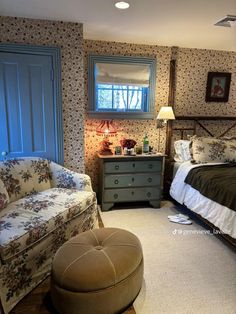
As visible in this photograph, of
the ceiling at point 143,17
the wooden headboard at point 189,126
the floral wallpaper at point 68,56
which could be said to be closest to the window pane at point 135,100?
Result: the wooden headboard at point 189,126

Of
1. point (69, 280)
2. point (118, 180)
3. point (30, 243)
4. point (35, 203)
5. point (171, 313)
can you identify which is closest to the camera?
point (69, 280)

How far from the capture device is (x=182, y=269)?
2.16m

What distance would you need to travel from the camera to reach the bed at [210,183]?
95.1 inches

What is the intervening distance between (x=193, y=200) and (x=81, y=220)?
1434 millimetres

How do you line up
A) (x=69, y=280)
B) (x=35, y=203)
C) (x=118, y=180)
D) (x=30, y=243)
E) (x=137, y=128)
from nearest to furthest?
(x=69, y=280) < (x=30, y=243) < (x=35, y=203) < (x=118, y=180) < (x=137, y=128)

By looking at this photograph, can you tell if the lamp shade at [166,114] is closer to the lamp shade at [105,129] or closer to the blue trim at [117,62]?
the blue trim at [117,62]

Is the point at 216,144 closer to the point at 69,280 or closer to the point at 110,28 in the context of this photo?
the point at 110,28

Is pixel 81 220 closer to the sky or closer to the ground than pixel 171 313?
closer to the sky

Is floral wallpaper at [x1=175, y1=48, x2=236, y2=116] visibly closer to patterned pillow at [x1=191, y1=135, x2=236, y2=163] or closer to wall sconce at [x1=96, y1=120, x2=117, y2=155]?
patterned pillow at [x1=191, y1=135, x2=236, y2=163]

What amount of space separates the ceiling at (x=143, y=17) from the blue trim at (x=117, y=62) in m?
0.26

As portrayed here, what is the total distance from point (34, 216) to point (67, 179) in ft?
2.55

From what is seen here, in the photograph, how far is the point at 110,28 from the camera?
2.90 metres

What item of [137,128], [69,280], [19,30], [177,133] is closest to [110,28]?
[19,30]

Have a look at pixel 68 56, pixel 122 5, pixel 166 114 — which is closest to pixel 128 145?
pixel 166 114
